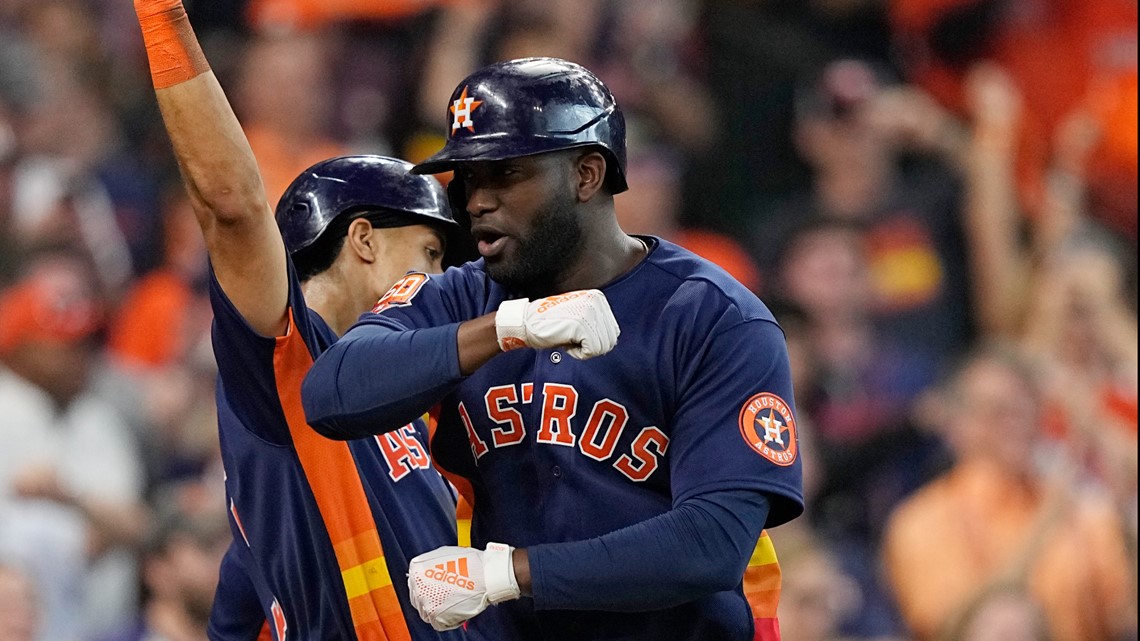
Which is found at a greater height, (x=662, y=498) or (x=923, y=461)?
(x=662, y=498)

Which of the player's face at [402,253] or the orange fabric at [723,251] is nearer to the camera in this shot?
the player's face at [402,253]

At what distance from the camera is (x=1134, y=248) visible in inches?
322

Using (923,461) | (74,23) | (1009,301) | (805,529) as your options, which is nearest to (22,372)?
(74,23)

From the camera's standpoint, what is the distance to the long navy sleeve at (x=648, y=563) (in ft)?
8.72

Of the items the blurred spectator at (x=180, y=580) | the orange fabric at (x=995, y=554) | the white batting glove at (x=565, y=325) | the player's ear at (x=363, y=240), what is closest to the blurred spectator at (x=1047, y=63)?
the orange fabric at (x=995, y=554)

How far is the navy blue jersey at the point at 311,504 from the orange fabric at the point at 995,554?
443cm

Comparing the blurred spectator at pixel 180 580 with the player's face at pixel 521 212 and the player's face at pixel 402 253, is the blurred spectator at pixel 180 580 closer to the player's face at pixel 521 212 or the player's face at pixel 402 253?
the player's face at pixel 402 253

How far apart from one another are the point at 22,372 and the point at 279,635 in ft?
15.5

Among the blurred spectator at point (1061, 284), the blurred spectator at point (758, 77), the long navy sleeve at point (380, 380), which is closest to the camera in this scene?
the long navy sleeve at point (380, 380)

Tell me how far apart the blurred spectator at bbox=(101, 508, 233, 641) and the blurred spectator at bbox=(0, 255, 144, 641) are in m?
0.12

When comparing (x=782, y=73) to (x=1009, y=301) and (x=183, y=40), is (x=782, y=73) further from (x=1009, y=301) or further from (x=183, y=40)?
(x=183, y=40)

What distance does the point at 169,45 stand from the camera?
3078 mm

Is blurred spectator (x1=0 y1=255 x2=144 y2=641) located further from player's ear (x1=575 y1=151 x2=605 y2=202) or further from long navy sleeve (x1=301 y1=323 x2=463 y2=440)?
player's ear (x1=575 y1=151 x2=605 y2=202)

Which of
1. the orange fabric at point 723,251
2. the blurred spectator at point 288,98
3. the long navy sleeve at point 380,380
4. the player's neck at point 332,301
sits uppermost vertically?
the long navy sleeve at point 380,380
